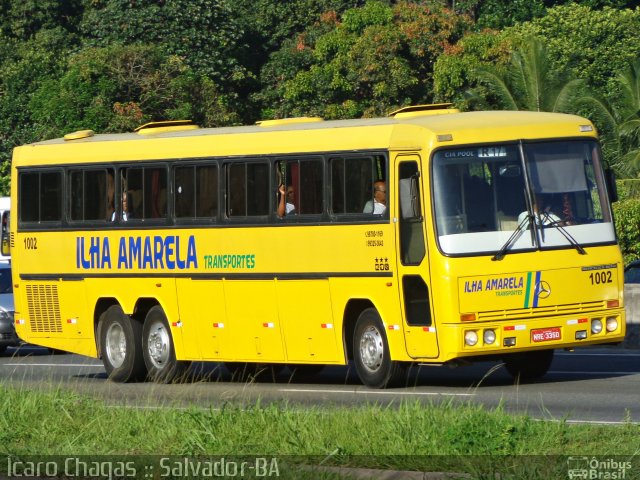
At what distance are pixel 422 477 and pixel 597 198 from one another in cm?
849

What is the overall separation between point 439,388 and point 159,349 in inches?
182

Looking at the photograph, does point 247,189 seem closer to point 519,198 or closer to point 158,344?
point 158,344

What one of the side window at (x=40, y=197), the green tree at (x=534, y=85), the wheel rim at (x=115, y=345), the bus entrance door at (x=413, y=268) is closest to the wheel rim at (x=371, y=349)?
the bus entrance door at (x=413, y=268)

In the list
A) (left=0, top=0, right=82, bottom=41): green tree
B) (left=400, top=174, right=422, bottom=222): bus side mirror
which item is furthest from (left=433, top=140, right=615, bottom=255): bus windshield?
(left=0, top=0, right=82, bottom=41): green tree

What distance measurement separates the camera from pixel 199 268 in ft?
65.8

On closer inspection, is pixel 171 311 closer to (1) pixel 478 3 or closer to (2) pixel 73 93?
(2) pixel 73 93

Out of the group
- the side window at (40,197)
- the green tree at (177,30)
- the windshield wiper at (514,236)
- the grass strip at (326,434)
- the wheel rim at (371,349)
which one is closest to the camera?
the grass strip at (326,434)

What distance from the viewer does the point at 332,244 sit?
18359 mm

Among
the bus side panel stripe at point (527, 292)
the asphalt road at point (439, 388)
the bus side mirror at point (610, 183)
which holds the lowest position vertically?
the asphalt road at point (439, 388)

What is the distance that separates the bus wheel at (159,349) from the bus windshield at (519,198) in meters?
5.20

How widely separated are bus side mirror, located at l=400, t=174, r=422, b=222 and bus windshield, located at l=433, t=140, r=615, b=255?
234 mm

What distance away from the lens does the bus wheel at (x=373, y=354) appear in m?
17.8

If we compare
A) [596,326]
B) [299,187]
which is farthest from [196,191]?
[596,326]

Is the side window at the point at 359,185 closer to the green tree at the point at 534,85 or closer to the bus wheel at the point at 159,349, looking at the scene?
the bus wheel at the point at 159,349
